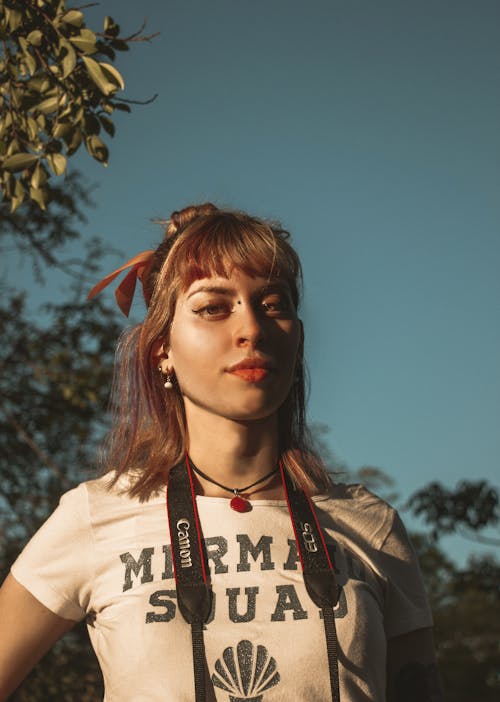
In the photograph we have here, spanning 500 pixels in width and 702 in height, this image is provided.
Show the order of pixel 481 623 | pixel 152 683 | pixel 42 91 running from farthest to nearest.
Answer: pixel 481 623 < pixel 42 91 < pixel 152 683

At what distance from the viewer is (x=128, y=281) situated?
2.98 m

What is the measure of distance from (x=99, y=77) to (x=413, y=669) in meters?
2.03

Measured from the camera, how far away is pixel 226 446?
8.34 ft

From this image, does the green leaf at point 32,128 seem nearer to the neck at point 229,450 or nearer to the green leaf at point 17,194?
the green leaf at point 17,194

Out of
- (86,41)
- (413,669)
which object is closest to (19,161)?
(86,41)

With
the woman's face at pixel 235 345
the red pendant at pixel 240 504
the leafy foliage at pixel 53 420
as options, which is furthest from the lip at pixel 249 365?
the leafy foliage at pixel 53 420

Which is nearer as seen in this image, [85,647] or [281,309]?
[281,309]

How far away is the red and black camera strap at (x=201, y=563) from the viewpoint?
7.11 ft

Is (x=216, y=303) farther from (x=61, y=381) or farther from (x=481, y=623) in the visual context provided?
(x=481, y=623)

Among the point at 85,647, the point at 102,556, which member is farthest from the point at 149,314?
the point at 85,647

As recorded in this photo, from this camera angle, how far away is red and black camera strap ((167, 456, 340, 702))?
2166 mm

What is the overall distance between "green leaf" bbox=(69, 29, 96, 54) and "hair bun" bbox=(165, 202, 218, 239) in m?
0.60

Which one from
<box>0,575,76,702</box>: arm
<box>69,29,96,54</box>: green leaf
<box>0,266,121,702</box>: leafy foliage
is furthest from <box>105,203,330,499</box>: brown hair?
<box>0,266,121,702</box>: leafy foliage

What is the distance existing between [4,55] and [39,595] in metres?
1.83
